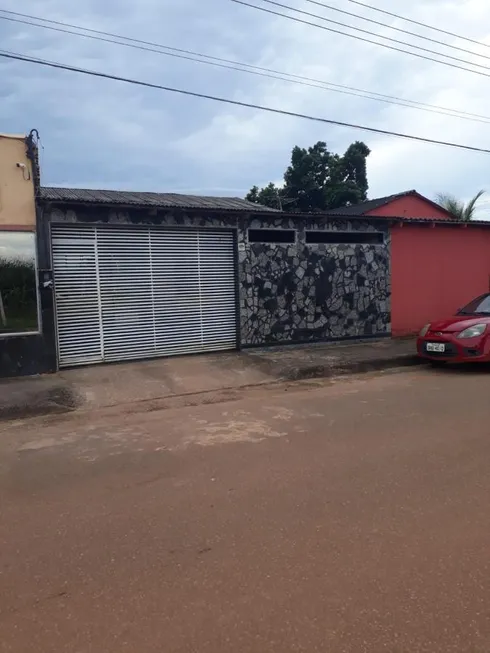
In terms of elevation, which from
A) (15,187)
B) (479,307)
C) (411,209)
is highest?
(411,209)

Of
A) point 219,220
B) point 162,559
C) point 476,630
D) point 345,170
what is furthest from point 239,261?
point 345,170

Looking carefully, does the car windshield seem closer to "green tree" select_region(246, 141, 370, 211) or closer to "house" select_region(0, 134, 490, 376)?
"house" select_region(0, 134, 490, 376)

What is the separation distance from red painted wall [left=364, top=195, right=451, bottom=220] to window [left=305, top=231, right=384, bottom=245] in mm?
10568

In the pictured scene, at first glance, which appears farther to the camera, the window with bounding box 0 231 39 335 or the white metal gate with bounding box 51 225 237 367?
the white metal gate with bounding box 51 225 237 367

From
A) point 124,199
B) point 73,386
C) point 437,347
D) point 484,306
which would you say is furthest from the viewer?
point 124,199

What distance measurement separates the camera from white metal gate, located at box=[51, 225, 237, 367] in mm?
9719

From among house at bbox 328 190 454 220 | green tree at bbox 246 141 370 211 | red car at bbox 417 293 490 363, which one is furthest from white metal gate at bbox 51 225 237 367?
green tree at bbox 246 141 370 211

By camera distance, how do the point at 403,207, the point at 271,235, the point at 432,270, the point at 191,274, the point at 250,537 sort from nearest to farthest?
1. the point at 250,537
2. the point at 191,274
3. the point at 271,235
4. the point at 432,270
5. the point at 403,207

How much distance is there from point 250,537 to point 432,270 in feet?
39.2

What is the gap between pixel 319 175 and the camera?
31.1 m

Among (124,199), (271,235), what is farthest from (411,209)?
(124,199)

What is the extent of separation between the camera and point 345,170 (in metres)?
31.0

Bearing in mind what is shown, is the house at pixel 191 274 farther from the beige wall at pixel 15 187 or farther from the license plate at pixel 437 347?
the license plate at pixel 437 347

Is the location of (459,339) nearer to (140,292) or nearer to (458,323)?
(458,323)
